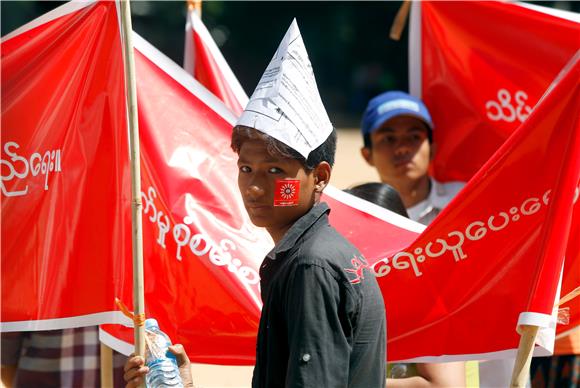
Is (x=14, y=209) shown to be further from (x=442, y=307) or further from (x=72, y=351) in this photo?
(x=442, y=307)

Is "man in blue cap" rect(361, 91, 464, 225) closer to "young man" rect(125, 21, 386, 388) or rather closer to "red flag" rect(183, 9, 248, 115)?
"red flag" rect(183, 9, 248, 115)

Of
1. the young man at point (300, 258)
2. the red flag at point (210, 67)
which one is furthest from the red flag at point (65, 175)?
the red flag at point (210, 67)

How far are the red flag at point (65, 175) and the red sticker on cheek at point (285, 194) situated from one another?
1.03 meters

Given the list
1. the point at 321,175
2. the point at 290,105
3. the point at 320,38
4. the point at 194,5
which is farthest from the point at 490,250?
the point at 320,38

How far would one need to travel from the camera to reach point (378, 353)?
2.51 m

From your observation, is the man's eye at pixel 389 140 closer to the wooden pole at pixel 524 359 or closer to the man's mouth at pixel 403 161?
the man's mouth at pixel 403 161

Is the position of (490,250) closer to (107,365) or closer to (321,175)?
(321,175)

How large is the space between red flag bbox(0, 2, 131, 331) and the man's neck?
196 cm

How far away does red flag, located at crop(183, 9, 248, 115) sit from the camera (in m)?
4.56

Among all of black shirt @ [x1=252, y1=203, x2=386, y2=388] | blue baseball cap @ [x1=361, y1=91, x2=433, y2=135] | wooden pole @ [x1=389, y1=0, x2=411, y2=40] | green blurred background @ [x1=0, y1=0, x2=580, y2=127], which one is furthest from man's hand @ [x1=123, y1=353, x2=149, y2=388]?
green blurred background @ [x1=0, y1=0, x2=580, y2=127]

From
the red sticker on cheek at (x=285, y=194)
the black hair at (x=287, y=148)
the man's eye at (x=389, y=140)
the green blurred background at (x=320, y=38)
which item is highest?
the green blurred background at (x=320, y=38)

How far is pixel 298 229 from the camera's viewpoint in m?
2.54

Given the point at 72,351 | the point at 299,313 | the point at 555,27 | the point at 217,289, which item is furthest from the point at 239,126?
the point at 555,27

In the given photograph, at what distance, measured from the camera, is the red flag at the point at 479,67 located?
462cm
